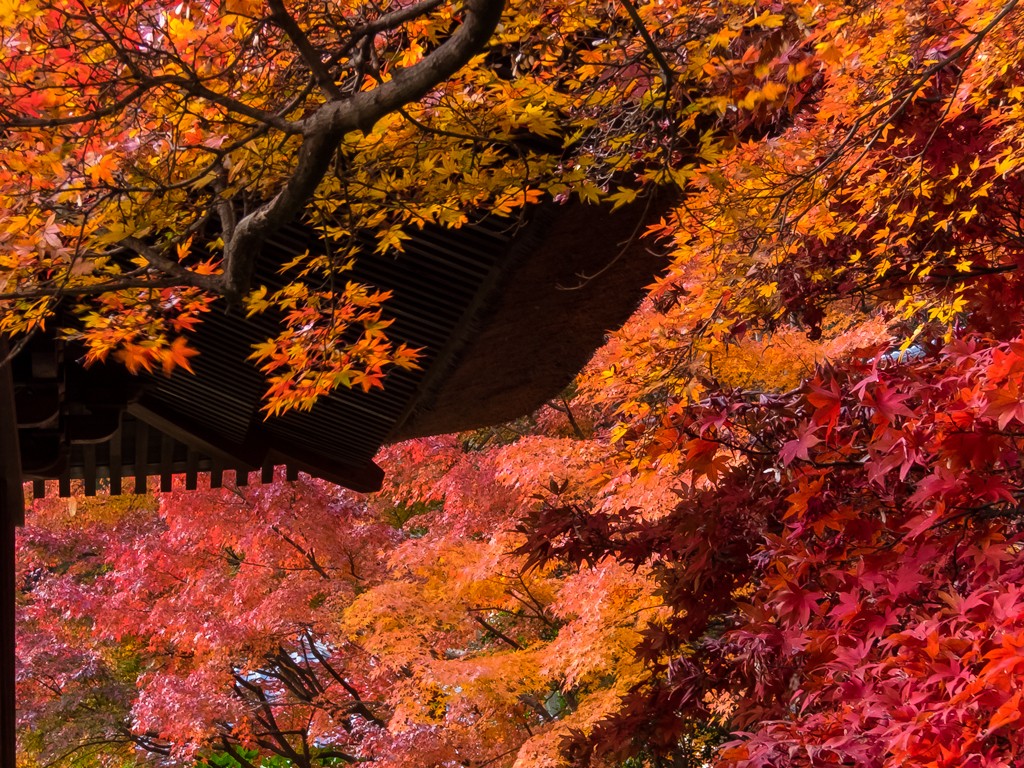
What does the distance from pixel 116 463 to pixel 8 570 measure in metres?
0.69

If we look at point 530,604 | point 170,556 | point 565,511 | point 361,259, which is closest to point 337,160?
point 361,259

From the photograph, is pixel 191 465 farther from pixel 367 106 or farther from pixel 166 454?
pixel 367 106

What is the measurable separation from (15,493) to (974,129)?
369 cm

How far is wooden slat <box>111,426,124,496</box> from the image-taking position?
366 centimetres

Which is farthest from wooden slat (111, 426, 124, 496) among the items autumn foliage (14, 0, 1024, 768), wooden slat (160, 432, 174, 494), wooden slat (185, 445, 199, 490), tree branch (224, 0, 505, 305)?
tree branch (224, 0, 505, 305)

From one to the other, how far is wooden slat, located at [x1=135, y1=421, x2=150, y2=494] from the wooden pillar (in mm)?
594

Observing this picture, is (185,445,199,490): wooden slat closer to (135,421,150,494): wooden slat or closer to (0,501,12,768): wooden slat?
(135,421,150,494): wooden slat

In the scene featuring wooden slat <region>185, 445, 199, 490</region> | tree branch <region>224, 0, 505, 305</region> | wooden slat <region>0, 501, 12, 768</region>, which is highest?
wooden slat <region>185, 445, 199, 490</region>

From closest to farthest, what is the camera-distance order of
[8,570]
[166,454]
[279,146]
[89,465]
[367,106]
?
[367,106] < [279,146] < [8,570] < [89,465] < [166,454]

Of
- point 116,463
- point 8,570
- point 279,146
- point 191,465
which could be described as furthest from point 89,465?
point 279,146

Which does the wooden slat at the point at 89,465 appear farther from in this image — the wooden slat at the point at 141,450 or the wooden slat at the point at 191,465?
the wooden slat at the point at 191,465

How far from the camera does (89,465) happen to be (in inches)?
147

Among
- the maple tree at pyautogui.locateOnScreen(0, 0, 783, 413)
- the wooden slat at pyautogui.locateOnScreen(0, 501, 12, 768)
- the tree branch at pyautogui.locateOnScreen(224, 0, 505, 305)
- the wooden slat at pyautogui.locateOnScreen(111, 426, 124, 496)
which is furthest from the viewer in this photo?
the wooden slat at pyautogui.locateOnScreen(111, 426, 124, 496)

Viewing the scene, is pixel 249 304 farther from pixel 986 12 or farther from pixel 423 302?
pixel 986 12
